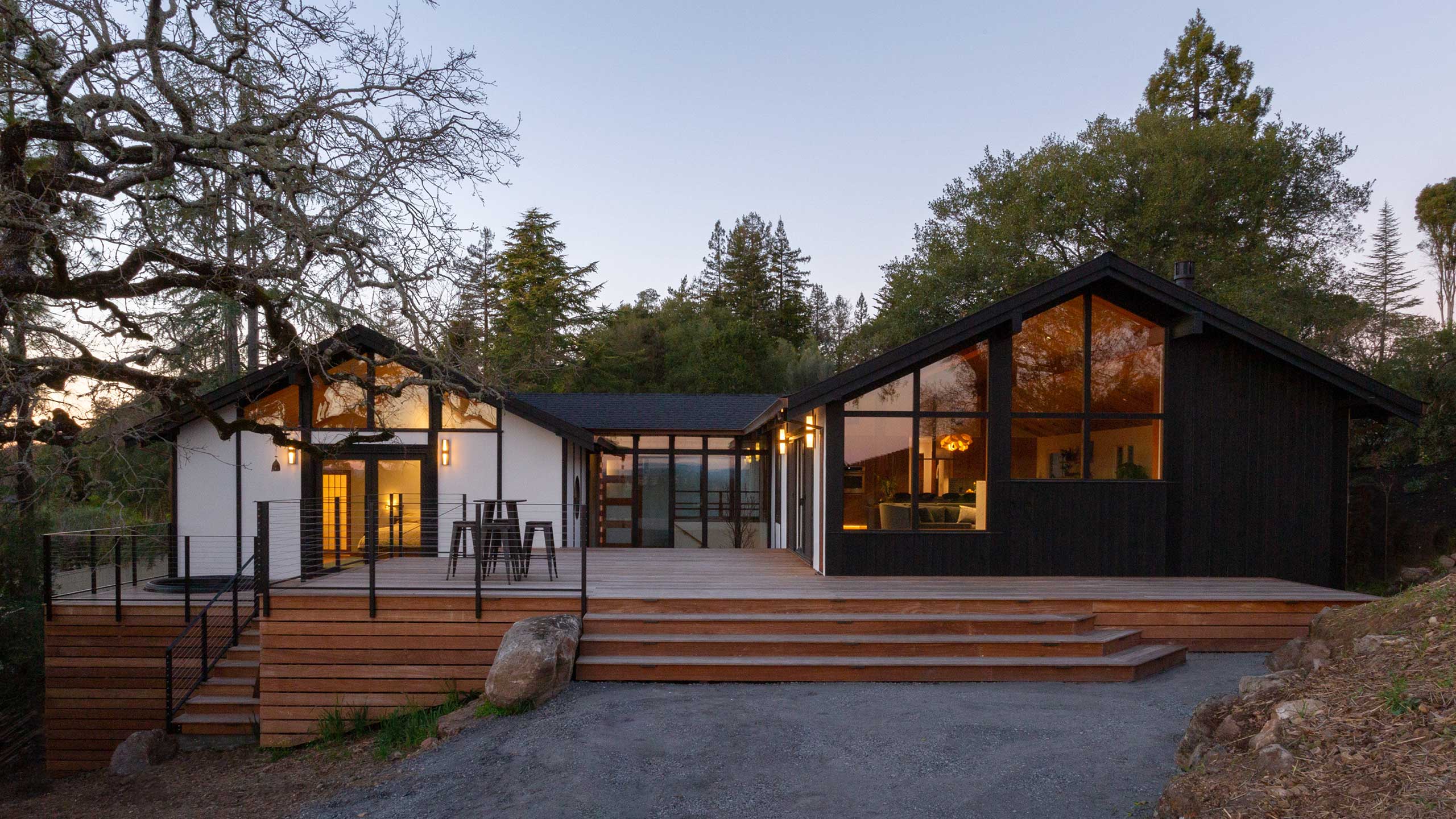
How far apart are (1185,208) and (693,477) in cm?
1430

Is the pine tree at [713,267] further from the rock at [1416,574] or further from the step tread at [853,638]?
the step tread at [853,638]

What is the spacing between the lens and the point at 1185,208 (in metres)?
20.3

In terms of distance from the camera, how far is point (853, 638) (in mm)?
7117

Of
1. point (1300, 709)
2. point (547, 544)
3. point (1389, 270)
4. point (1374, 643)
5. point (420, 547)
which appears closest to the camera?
point (1300, 709)

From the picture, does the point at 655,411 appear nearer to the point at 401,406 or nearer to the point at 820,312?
the point at 401,406

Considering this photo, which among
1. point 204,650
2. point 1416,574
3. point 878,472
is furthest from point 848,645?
point 1416,574

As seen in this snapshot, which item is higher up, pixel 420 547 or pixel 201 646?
pixel 420 547

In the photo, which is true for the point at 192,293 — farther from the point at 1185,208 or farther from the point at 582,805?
the point at 1185,208

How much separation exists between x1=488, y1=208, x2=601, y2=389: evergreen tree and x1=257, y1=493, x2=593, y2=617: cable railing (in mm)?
15524

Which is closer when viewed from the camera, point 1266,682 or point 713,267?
point 1266,682

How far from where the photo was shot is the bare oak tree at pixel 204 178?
21.3 ft

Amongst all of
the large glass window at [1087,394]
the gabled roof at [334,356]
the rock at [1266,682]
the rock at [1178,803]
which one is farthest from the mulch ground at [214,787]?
the large glass window at [1087,394]

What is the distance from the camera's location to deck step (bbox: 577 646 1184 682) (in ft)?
21.9

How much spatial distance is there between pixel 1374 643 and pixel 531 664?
5.30 m
